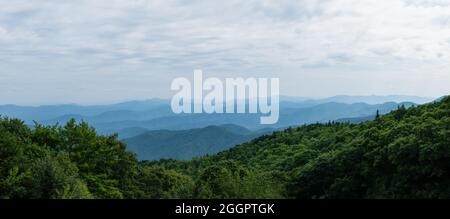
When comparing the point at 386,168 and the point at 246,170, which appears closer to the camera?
the point at 386,168

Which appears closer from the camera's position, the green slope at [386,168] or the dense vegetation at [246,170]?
the dense vegetation at [246,170]

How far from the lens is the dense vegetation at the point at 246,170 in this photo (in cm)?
3052

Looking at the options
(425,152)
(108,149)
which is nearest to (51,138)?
(108,149)

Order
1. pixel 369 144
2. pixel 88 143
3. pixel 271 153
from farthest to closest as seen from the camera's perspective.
A: pixel 271 153 < pixel 88 143 < pixel 369 144

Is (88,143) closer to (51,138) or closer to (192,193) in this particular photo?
(51,138)

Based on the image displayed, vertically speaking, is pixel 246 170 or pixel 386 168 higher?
pixel 386 168

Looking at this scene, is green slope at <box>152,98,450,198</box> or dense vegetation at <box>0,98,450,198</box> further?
green slope at <box>152,98,450,198</box>

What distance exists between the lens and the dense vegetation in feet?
100

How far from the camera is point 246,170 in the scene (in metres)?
41.0

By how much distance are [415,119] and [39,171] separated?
3101cm

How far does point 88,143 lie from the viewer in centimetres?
4216

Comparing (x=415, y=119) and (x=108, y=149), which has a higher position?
(x=415, y=119)
